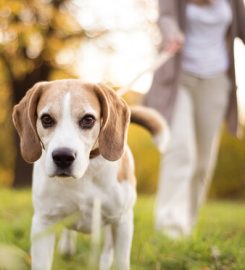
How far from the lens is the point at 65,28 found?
1321 cm

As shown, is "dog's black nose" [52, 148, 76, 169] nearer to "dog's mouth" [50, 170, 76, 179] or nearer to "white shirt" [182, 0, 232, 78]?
"dog's mouth" [50, 170, 76, 179]

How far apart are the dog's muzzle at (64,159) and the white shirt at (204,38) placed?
9.10 feet

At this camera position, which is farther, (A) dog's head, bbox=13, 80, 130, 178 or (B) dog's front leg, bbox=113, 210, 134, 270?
(B) dog's front leg, bbox=113, 210, 134, 270

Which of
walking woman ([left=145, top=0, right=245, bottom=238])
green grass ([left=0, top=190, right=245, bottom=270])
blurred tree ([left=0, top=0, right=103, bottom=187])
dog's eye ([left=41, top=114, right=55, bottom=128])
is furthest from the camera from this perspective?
blurred tree ([left=0, top=0, right=103, bottom=187])

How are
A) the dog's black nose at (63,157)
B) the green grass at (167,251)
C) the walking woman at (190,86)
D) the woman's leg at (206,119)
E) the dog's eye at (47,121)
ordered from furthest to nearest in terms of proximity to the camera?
the woman's leg at (206,119) < the walking woman at (190,86) < the green grass at (167,251) < the dog's eye at (47,121) < the dog's black nose at (63,157)

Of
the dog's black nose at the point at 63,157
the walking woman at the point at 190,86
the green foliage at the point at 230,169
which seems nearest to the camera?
the dog's black nose at the point at 63,157

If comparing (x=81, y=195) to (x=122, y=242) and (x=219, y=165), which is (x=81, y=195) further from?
(x=219, y=165)

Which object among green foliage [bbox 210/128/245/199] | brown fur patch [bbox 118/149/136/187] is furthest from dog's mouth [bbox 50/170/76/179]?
green foliage [bbox 210/128/245/199]

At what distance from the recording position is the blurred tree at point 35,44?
12.4 meters

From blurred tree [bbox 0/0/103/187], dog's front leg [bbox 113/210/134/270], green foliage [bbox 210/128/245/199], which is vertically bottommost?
green foliage [bbox 210/128/245/199]

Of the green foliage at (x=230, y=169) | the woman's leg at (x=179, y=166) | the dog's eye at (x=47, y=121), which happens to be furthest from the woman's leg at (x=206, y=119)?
the green foliage at (x=230, y=169)

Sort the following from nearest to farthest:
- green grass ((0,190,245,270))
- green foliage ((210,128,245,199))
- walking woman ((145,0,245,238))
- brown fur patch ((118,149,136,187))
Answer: brown fur patch ((118,149,136,187)) → green grass ((0,190,245,270)) → walking woman ((145,0,245,238)) → green foliage ((210,128,245,199))

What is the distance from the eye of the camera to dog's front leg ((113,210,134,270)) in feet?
10.1

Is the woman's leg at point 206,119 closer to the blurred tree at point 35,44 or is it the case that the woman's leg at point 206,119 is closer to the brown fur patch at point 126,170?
the brown fur patch at point 126,170
